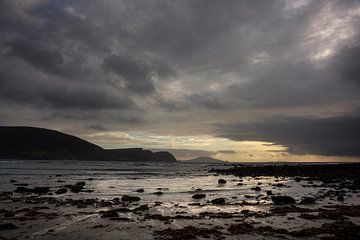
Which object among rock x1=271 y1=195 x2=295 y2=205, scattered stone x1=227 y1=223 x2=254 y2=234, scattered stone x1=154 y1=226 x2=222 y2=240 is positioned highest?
rock x1=271 y1=195 x2=295 y2=205

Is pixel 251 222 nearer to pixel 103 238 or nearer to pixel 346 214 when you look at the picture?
pixel 346 214

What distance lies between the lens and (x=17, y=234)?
15.3m

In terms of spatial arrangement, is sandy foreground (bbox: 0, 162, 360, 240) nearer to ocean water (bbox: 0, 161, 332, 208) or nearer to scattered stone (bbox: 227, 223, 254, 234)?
scattered stone (bbox: 227, 223, 254, 234)

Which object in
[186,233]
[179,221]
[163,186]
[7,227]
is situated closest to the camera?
[186,233]

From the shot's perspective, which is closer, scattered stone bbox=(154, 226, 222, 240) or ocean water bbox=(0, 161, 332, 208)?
scattered stone bbox=(154, 226, 222, 240)

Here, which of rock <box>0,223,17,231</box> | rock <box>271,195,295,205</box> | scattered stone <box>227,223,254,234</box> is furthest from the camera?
rock <box>271,195,295,205</box>

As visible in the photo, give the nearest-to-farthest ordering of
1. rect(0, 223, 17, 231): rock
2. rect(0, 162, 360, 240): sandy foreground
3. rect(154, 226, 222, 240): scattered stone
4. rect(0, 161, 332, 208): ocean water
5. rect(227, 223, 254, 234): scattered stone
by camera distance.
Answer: rect(154, 226, 222, 240): scattered stone
rect(0, 162, 360, 240): sandy foreground
rect(227, 223, 254, 234): scattered stone
rect(0, 223, 17, 231): rock
rect(0, 161, 332, 208): ocean water

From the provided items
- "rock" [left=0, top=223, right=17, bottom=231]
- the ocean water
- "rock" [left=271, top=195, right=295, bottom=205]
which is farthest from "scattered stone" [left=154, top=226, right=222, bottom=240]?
"rock" [left=271, top=195, right=295, bottom=205]

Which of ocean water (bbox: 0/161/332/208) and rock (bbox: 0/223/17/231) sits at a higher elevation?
ocean water (bbox: 0/161/332/208)

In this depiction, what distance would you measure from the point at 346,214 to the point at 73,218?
711 inches

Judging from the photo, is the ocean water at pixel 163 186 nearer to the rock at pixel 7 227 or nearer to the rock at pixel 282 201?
the rock at pixel 282 201

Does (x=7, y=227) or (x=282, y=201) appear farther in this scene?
(x=282, y=201)

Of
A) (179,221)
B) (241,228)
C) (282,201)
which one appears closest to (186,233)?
(241,228)

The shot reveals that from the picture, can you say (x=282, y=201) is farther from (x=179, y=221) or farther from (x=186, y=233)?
(x=186, y=233)
